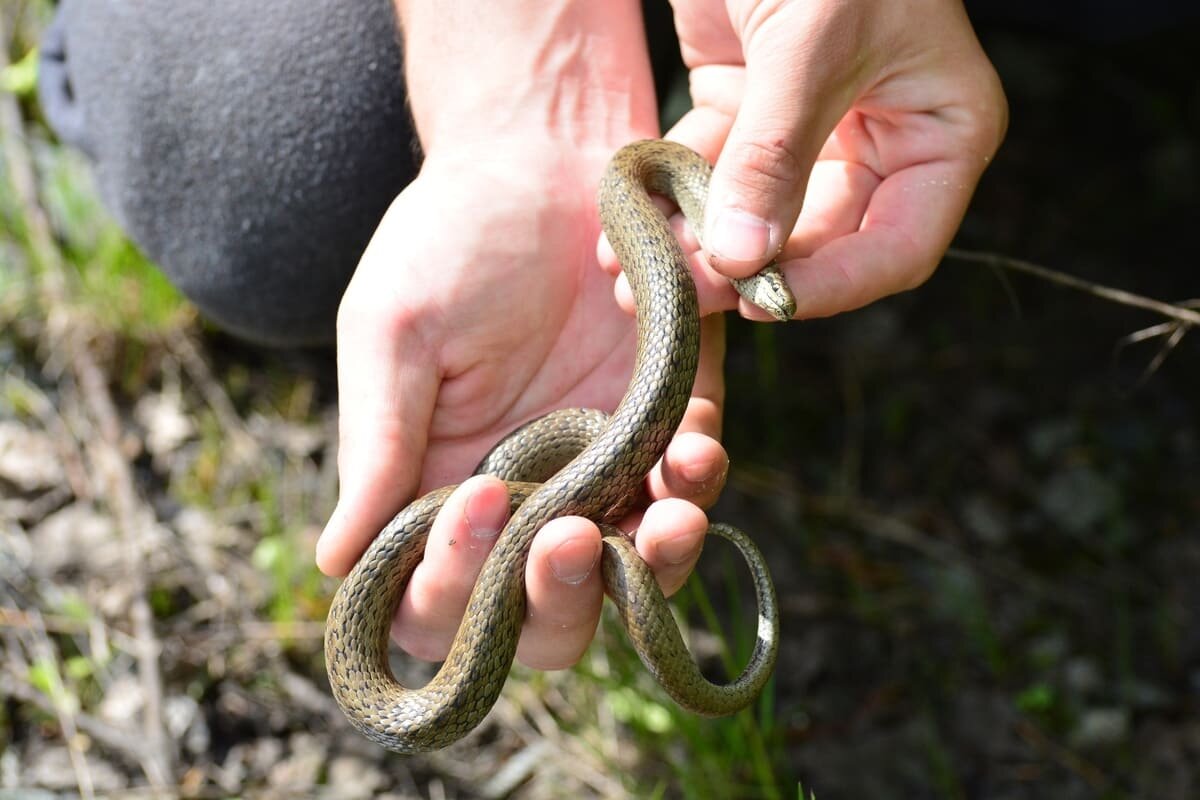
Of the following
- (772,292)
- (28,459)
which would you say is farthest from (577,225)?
(28,459)

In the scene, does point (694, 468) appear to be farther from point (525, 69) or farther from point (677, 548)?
point (525, 69)

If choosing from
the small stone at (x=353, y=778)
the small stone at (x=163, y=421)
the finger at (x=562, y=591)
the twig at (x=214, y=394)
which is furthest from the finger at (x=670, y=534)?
the small stone at (x=163, y=421)

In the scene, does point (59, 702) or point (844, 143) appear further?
point (59, 702)

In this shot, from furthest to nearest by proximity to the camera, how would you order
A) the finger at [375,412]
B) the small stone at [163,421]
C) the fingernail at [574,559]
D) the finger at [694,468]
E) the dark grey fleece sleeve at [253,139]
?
the small stone at [163,421] < the dark grey fleece sleeve at [253,139] < the finger at [375,412] < the finger at [694,468] < the fingernail at [574,559]

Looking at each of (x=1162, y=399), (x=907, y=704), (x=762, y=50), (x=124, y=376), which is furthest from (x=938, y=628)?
(x=124, y=376)

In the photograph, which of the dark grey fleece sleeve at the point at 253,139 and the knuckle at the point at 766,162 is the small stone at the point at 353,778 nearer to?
the dark grey fleece sleeve at the point at 253,139

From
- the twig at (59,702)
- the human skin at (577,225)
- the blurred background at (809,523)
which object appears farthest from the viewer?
the blurred background at (809,523)

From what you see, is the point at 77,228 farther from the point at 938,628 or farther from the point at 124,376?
the point at 938,628
